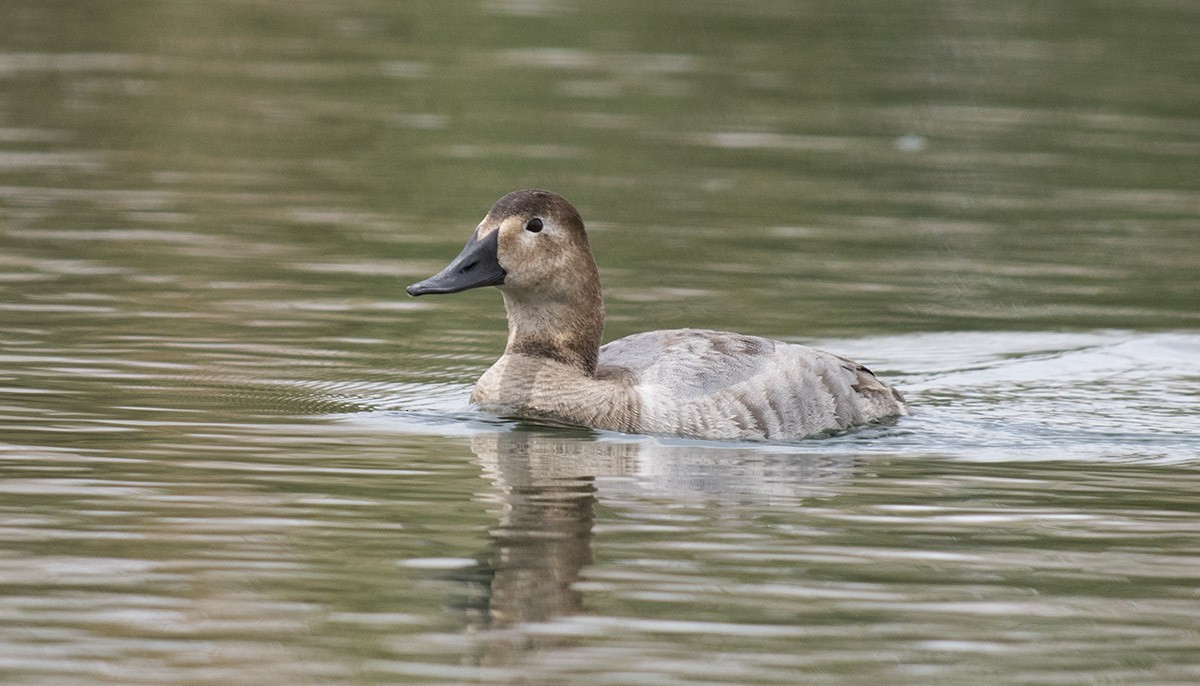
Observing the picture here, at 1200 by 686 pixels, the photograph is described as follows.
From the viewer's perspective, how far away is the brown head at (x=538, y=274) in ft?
35.2

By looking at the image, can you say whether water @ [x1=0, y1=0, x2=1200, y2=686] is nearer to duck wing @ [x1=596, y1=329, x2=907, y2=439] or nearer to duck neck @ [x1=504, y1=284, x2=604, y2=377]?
duck wing @ [x1=596, y1=329, x2=907, y2=439]

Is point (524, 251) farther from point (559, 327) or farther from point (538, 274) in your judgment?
point (559, 327)

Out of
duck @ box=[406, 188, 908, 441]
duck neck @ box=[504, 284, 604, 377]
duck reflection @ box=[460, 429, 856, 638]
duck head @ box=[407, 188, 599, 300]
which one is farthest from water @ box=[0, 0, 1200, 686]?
duck head @ box=[407, 188, 599, 300]

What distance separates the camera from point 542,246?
35.6 feet

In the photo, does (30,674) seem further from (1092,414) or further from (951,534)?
(1092,414)

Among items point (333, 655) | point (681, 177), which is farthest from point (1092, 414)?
point (681, 177)

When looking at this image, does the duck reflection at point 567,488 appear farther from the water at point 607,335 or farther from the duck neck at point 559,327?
the duck neck at point 559,327

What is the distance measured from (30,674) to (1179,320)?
933cm

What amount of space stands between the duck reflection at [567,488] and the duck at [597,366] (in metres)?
0.23

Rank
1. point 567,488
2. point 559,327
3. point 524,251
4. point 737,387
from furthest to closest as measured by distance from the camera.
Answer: point 559,327, point 524,251, point 737,387, point 567,488

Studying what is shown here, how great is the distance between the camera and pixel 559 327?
11.0 metres

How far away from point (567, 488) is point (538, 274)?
6.51ft

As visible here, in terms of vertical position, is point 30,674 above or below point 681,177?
below

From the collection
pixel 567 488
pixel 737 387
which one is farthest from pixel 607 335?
pixel 567 488
